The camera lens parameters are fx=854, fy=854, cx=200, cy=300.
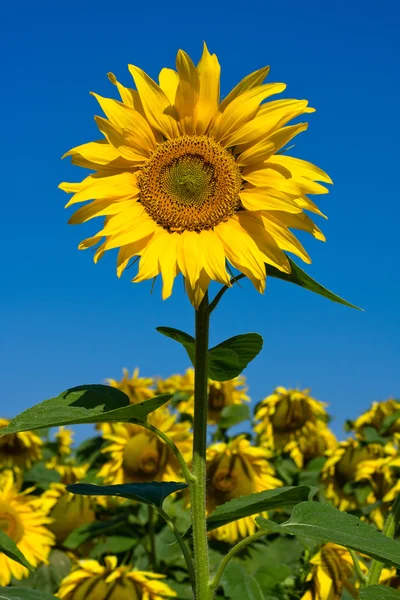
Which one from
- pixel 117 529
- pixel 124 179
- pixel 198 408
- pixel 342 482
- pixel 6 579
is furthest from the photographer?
pixel 342 482

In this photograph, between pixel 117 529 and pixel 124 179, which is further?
pixel 117 529

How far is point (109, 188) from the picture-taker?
2.35 meters

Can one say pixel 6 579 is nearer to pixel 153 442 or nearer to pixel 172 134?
pixel 153 442

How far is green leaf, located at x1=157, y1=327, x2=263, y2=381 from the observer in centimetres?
245

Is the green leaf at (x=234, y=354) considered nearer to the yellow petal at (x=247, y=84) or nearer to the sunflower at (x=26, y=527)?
the yellow petal at (x=247, y=84)

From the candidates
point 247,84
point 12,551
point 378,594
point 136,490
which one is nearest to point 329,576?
point 136,490

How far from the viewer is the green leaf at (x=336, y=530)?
198 cm

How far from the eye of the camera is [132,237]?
2.28 m

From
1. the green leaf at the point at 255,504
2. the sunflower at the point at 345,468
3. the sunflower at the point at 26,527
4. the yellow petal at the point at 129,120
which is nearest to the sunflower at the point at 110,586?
the sunflower at the point at 26,527

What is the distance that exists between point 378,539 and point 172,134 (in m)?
1.22

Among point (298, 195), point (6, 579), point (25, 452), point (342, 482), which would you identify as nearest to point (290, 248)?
point (298, 195)

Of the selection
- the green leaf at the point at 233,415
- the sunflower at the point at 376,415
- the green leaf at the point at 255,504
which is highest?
the sunflower at the point at 376,415

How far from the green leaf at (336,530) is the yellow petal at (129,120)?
108 centimetres

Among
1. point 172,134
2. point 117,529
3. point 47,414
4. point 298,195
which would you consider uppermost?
point 172,134
